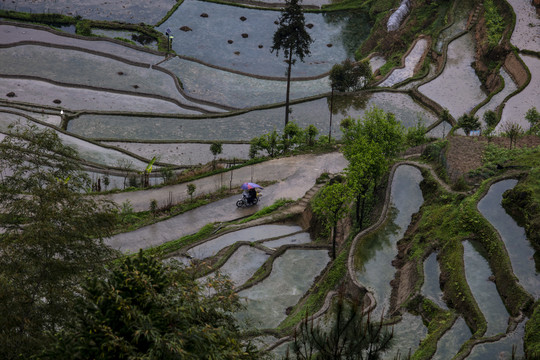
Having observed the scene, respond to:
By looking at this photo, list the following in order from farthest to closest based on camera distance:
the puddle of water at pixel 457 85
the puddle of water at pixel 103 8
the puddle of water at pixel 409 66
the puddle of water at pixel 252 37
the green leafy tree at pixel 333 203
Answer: the puddle of water at pixel 103 8 → the puddle of water at pixel 252 37 → the puddle of water at pixel 409 66 → the puddle of water at pixel 457 85 → the green leafy tree at pixel 333 203

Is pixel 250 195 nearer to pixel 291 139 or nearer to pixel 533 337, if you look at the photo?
pixel 291 139

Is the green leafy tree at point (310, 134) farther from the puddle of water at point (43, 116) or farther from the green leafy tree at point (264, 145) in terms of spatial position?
the puddle of water at point (43, 116)

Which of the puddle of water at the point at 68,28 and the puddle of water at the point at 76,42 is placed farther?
the puddle of water at the point at 68,28

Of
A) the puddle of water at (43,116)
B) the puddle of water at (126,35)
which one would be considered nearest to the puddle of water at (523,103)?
the puddle of water at (43,116)

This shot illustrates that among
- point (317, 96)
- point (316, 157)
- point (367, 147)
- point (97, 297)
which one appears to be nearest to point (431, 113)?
point (317, 96)

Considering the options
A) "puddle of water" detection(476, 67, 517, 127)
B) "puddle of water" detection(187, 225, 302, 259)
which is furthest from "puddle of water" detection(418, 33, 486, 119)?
"puddle of water" detection(187, 225, 302, 259)
